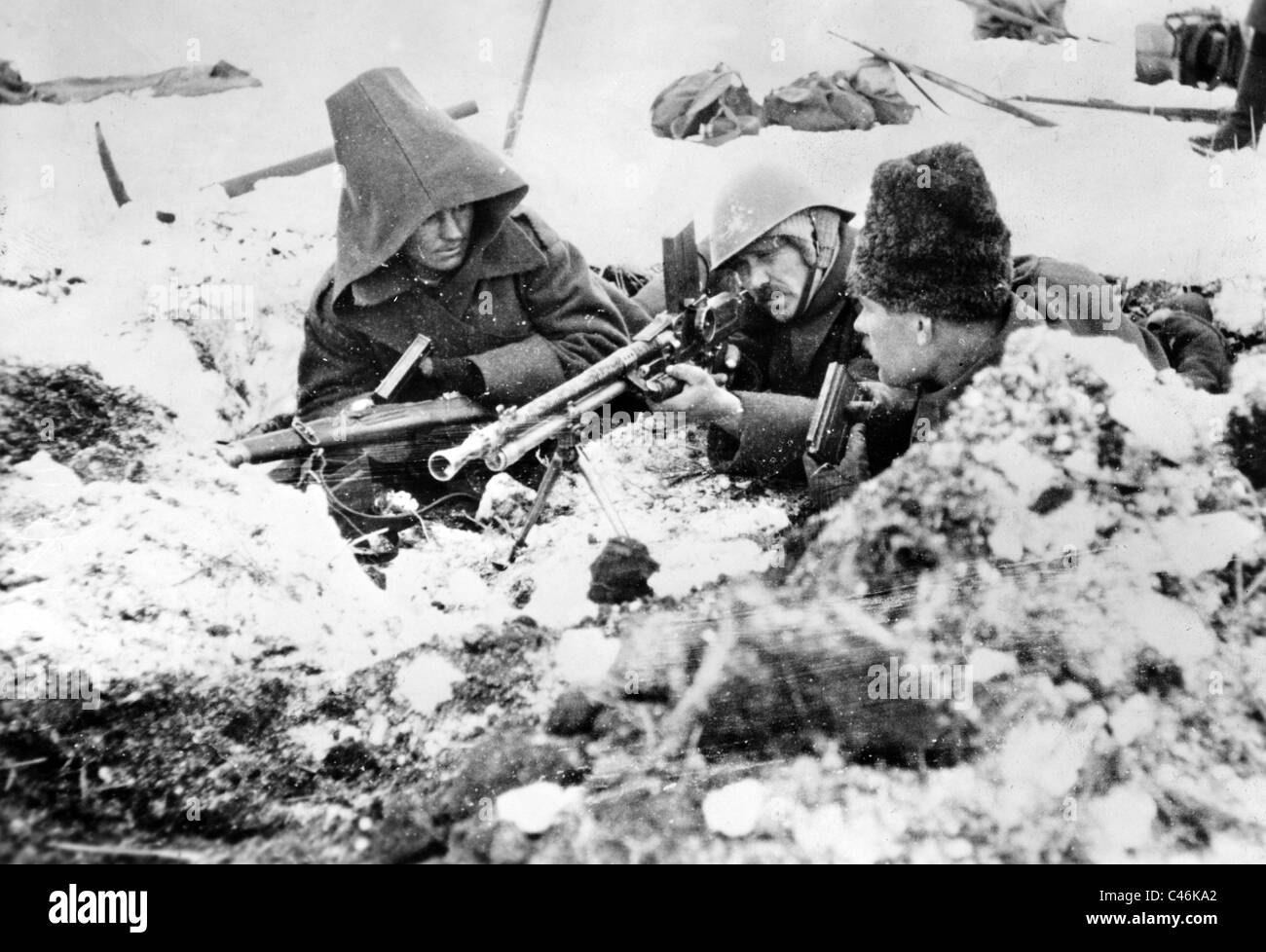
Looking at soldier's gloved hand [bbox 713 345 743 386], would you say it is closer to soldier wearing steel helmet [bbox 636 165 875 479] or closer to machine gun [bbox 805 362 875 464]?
soldier wearing steel helmet [bbox 636 165 875 479]

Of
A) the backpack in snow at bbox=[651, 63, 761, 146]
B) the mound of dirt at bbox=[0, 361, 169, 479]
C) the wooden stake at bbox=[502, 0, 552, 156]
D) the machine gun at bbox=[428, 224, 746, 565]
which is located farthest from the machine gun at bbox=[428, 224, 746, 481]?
the mound of dirt at bbox=[0, 361, 169, 479]

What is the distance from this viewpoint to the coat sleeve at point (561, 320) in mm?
2570

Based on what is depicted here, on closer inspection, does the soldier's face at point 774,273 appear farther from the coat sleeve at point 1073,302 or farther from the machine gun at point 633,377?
the coat sleeve at point 1073,302

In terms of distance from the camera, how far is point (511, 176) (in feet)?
8.43

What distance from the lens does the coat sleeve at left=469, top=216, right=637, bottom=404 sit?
2.57 meters

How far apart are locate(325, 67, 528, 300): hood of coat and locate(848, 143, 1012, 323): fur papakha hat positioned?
1.09 metres

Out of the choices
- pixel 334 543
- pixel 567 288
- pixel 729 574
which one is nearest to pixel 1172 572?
pixel 729 574

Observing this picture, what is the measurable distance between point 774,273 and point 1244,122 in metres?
Answer: 1.61

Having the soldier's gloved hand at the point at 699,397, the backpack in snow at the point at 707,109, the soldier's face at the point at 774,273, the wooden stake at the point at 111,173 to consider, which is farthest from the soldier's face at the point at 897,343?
the wooden stake at the point at 111,173

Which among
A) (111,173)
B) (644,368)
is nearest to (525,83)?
(644,368)

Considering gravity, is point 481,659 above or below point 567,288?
below

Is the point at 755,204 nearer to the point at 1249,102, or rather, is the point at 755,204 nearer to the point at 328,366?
the point at 328,366

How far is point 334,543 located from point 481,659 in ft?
1.86

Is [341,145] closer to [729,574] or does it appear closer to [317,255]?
[317,255]
